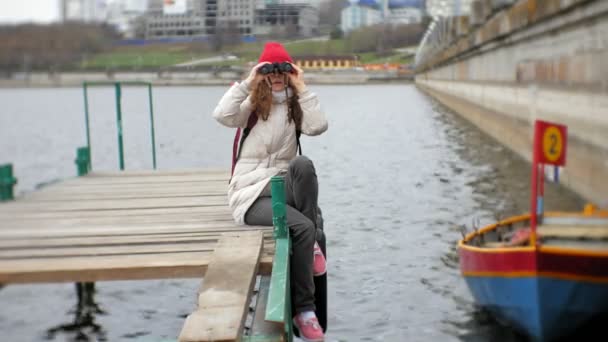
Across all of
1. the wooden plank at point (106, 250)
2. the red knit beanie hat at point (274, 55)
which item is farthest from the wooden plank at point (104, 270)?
the red knit beanie hat at point (274, 55)

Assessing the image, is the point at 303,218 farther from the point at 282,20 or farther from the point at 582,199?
the point at 582,199

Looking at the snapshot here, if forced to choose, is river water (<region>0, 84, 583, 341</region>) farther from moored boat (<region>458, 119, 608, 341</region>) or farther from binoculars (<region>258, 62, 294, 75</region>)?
binoculars (<region>258, 62, 294, 75</region>)

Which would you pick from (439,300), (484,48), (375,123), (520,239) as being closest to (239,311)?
(520,239)

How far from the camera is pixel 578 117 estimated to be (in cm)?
1294

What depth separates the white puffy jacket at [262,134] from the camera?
20.5 feet

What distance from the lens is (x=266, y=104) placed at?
20.5 feet

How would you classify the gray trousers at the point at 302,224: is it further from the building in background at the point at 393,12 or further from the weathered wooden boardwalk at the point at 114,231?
the building in background at the point at 393,12

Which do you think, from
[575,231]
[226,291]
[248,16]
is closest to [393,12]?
[248,16]

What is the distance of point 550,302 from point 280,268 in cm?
256

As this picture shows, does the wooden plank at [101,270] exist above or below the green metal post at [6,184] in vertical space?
below

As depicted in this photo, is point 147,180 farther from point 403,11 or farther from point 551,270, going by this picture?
point 403,11

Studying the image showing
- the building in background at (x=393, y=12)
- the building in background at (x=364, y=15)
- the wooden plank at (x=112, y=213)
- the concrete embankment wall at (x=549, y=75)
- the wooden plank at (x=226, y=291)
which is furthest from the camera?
the building in background at (x=393, y=12)

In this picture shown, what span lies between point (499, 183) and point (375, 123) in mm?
23801

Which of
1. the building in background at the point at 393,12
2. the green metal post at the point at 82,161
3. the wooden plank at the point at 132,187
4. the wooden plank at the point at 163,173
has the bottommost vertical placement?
the wooden plank at the point at 163,173
